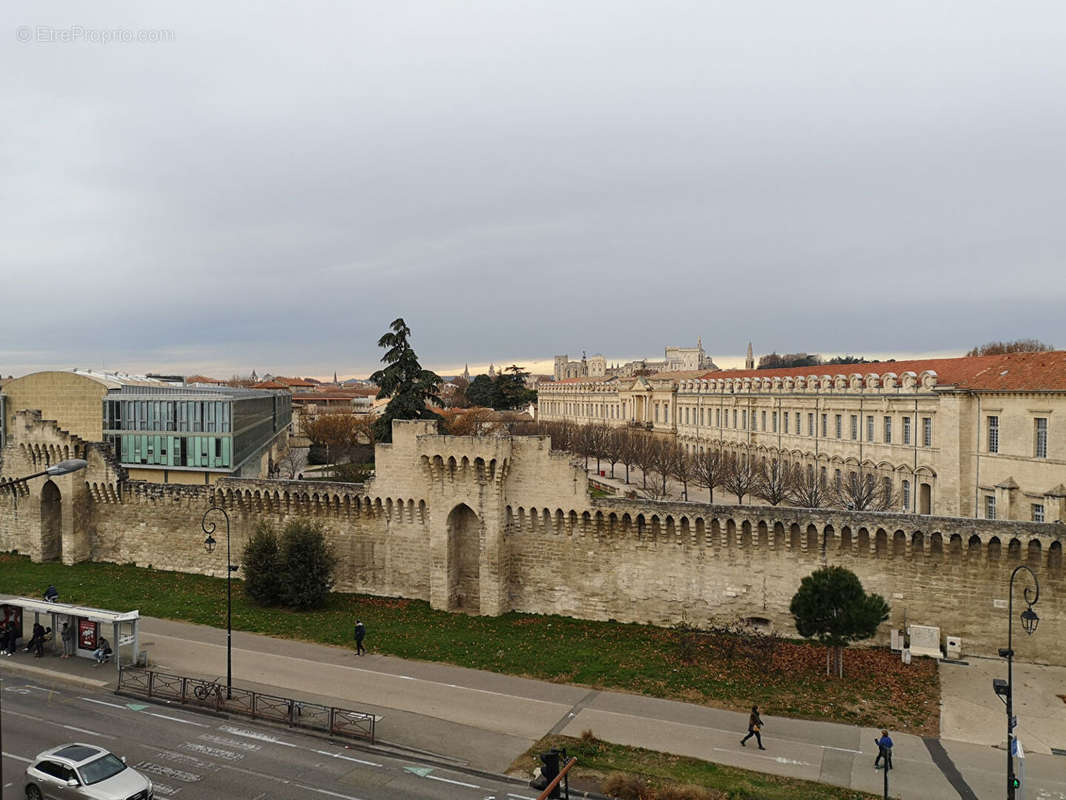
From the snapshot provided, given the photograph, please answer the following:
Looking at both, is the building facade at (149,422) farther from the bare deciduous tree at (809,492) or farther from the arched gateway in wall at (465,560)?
the bare deciduous tree at (809,492)

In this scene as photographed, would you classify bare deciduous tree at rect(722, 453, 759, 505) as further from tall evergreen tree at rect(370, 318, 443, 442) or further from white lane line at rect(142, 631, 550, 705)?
white lane line at rect(142, 631, 550, 705)

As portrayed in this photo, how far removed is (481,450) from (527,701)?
10.7m

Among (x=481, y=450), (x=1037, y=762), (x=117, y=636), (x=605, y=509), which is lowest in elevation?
(x=1037, y=762)

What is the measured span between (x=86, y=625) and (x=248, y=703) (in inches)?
340

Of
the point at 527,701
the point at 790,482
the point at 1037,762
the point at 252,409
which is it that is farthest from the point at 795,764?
the point at 252,409

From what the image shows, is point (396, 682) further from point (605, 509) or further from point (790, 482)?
point (790, 482)

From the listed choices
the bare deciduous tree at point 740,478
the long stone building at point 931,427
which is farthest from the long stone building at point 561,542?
the bare deciduous tree at point 740,478

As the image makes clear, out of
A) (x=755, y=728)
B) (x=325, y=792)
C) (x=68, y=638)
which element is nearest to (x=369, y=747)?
(x=325, y=792)

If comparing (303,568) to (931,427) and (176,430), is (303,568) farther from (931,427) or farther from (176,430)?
(931,427)

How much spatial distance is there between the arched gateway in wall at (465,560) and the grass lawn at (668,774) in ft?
41.9

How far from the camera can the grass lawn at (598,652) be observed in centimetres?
2188

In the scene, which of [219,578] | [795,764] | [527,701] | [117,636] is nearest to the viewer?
[795,764]

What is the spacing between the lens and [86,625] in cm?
2552

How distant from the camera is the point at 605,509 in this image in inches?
1144
